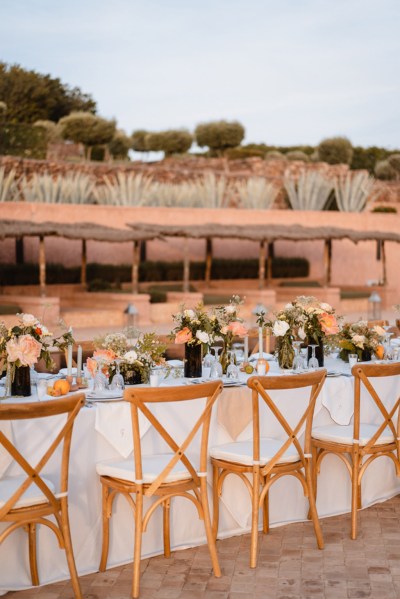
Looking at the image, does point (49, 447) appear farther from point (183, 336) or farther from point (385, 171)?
point (385, 171)

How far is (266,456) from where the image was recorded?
5535 mm

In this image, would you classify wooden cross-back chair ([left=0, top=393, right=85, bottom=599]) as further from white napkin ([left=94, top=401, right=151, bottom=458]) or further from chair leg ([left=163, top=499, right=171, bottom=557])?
chair leg ([left=163, top=499, right=171, bottom=557])

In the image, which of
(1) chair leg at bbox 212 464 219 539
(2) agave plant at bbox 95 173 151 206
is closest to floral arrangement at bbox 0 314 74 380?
(1) chair leg at bbox 212 464 219 539

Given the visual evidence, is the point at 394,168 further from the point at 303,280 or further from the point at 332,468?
the point at 332,468

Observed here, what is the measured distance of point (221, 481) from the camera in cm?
579

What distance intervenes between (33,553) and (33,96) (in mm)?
39279

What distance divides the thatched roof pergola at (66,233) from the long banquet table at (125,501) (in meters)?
12.4

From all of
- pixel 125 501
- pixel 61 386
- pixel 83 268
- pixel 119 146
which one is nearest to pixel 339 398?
pixel 125 501

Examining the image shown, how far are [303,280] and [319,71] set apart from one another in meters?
5.73

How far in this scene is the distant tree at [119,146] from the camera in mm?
40031

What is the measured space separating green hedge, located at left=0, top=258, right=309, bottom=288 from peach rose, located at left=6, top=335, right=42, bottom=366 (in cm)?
1553

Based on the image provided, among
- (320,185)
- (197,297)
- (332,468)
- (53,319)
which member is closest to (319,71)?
(320,185)

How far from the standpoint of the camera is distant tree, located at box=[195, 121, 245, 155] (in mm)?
39438

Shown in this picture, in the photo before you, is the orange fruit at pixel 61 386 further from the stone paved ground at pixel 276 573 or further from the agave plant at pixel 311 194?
the agave plant at pixel 311 194
